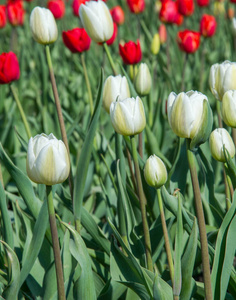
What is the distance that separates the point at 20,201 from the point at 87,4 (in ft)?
2.14

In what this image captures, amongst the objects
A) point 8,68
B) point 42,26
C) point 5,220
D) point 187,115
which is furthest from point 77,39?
point 187,115

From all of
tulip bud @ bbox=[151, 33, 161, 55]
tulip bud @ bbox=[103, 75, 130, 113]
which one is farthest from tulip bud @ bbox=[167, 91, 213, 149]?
tulip bud @ bbox=[151, 33, 161, 55]

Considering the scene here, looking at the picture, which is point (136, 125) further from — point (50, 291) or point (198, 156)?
point (50, 291)

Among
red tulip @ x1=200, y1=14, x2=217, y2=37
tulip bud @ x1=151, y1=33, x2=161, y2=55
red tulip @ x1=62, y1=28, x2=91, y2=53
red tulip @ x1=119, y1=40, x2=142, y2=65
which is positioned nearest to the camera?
red tulip @ x1=119, y1=40, x2=142, y2=65

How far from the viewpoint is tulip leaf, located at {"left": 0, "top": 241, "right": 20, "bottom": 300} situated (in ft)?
2.90

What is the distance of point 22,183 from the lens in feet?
3.77

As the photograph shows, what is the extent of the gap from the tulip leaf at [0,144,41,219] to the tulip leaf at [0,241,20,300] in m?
0.23

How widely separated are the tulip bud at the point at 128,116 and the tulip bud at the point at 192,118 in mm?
127

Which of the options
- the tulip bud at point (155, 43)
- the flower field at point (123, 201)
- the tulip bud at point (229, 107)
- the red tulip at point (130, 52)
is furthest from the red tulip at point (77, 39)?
the tulip bud at point (229, 107)

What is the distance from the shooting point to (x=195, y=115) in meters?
0.86

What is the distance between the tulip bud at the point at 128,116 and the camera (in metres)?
0.97

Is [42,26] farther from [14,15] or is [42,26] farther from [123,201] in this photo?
[14,15]

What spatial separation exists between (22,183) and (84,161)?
0.55 feet

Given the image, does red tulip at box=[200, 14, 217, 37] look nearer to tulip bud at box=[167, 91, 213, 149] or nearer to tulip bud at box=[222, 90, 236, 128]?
tulip bud at box=[222, 90, 236, 128]
